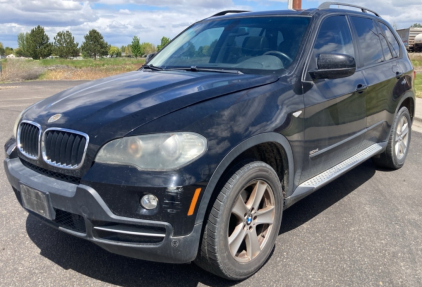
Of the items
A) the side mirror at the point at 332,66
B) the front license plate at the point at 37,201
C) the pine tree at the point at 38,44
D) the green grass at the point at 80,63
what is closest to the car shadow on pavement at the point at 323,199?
the side mirror at the point at 332,66

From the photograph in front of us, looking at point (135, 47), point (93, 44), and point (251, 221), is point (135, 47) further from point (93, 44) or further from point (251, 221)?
point (251, 221)

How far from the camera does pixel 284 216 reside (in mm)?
3900

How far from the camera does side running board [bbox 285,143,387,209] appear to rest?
3250mm

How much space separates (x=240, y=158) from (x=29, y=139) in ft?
4.80

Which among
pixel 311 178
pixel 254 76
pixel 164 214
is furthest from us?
pixel 311 178

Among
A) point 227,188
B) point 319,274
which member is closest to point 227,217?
point 227,188

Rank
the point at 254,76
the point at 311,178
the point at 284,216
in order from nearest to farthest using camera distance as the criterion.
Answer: the point at 254,76 < the point at 311,178 < the point at 284,216

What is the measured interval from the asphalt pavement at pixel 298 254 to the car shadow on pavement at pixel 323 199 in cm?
1

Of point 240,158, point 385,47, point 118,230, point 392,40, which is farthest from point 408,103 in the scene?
point 118,230

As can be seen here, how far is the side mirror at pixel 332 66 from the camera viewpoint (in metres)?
3.27

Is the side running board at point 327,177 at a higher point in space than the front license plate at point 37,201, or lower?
lower

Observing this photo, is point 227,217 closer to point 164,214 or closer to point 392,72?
point 164,214

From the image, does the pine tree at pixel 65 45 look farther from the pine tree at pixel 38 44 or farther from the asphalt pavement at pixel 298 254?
the asphalt pavement at pixel 298 254

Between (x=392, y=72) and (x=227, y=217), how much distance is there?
10.8 ft
